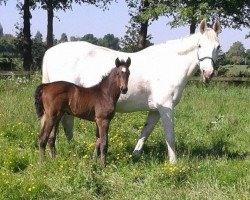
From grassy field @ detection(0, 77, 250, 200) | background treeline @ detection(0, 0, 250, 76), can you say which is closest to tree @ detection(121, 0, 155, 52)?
background treeline @ detection(0, 0, 250, 76)

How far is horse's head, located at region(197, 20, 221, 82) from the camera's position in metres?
6.74

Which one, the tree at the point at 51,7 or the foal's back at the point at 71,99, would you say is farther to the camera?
the tree at the point at 51,7

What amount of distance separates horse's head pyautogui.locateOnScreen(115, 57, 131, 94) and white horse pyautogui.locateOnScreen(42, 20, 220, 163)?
3.27 ft

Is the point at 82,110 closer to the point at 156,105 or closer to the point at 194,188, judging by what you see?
the point at 156,105

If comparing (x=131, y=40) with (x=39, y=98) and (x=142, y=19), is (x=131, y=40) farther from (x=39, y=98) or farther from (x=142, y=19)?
(x=39, y=98)

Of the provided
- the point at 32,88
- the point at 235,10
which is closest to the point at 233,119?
the point at 32,88

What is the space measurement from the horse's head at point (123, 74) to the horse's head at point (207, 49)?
1.35 m

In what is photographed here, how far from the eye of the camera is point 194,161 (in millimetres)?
6727

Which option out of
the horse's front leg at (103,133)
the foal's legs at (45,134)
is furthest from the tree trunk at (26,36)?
the horse's front leg at (103,133)

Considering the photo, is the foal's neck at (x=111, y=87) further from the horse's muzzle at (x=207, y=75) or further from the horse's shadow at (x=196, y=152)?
the horse's muzzle at (x=207, y=75)

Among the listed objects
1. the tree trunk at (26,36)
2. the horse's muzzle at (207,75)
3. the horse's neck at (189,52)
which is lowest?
the horse's muzzle at (207,75)

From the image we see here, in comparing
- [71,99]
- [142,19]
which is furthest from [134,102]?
[142,19]

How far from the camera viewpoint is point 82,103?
6.45 metres

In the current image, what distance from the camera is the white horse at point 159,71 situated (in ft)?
22.7
